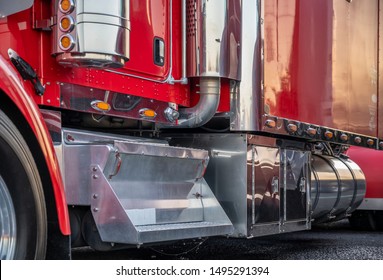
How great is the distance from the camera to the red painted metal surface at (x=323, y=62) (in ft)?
18.5

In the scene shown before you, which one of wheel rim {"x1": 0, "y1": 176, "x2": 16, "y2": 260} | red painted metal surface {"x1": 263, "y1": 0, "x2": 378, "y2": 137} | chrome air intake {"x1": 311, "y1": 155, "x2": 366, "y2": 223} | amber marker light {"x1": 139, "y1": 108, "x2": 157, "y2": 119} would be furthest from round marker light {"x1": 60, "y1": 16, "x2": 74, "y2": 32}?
chrome air intake {"x1": 311, "y1": 155, "x2": 366, "y2": 223}

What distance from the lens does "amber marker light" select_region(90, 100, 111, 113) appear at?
4176 mm

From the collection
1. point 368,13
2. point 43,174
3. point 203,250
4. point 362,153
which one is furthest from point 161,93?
point 362,153

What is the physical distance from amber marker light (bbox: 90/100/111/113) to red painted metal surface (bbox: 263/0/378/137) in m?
1.54

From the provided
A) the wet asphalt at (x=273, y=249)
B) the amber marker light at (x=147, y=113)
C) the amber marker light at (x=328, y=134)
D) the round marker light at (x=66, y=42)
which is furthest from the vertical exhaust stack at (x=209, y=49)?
the amber marker light at (x=328, y=134)

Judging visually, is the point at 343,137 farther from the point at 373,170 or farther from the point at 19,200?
the point at 19,200

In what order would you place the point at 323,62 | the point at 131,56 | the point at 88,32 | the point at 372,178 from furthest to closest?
the point at 372,178
the point at 323,62
the point at 131,56
the point at 88,32

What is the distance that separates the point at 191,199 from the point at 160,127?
639mm

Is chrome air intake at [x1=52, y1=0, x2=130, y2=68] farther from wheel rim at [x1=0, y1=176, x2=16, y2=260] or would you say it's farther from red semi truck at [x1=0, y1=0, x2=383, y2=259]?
wheel rim at [x1=0, y1=176, x2=16, y2=260]

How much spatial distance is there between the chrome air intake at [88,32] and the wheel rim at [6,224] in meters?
0.78

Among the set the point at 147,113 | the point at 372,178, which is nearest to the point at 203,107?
the point at 147,113

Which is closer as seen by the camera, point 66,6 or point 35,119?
point 35,119

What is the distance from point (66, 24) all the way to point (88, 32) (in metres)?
0.12

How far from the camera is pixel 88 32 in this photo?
12.1 ft
